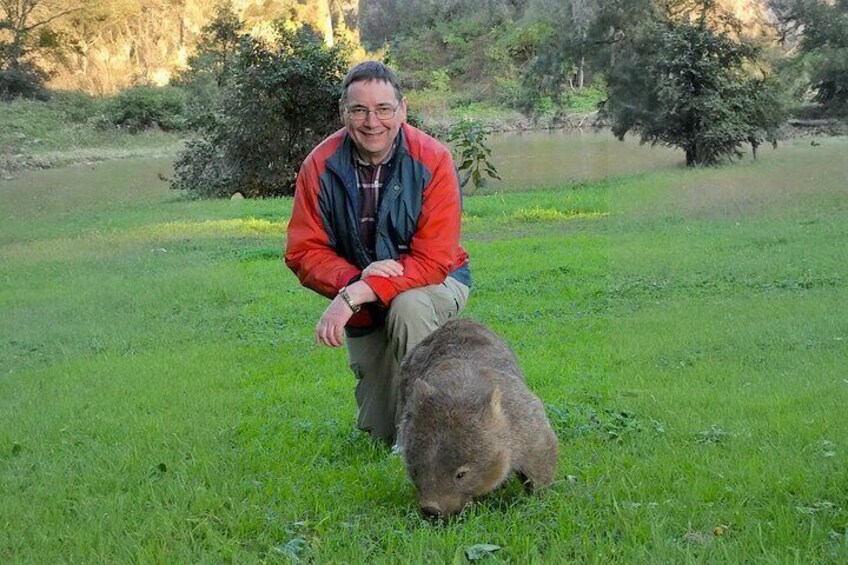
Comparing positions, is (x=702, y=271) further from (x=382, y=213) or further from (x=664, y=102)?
(x=664, y=102)

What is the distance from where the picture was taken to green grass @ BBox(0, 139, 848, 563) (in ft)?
14.5

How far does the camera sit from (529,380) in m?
7.66

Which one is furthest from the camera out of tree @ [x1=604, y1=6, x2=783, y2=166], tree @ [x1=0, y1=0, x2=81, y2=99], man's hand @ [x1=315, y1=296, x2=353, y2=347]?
tree @ [x1=0, y1=0, x2=81, y2=99]

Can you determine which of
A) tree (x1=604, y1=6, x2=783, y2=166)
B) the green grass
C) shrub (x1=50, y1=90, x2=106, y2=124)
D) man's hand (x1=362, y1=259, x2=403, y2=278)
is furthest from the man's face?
shrub (x1=50, y1=90, x2=106, y2=124)

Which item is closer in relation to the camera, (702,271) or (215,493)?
(215,493)

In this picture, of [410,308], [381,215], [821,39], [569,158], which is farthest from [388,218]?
[569,158]

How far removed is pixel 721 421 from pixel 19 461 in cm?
420

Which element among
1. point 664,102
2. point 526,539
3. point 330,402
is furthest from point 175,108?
point 526,539

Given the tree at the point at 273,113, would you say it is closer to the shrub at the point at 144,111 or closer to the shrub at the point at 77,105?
the shrub at the point at 144,111

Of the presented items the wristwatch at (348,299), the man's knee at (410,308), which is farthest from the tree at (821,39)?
the wristwatch at (348,299)

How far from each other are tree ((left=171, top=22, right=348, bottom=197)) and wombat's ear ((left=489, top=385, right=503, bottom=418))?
79.5ft

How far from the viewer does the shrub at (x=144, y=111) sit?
52.8 meters

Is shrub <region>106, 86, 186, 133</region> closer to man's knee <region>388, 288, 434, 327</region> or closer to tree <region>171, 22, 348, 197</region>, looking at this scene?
tree <region>171, 22, 348, 197</region>

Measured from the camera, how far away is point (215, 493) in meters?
5.06
